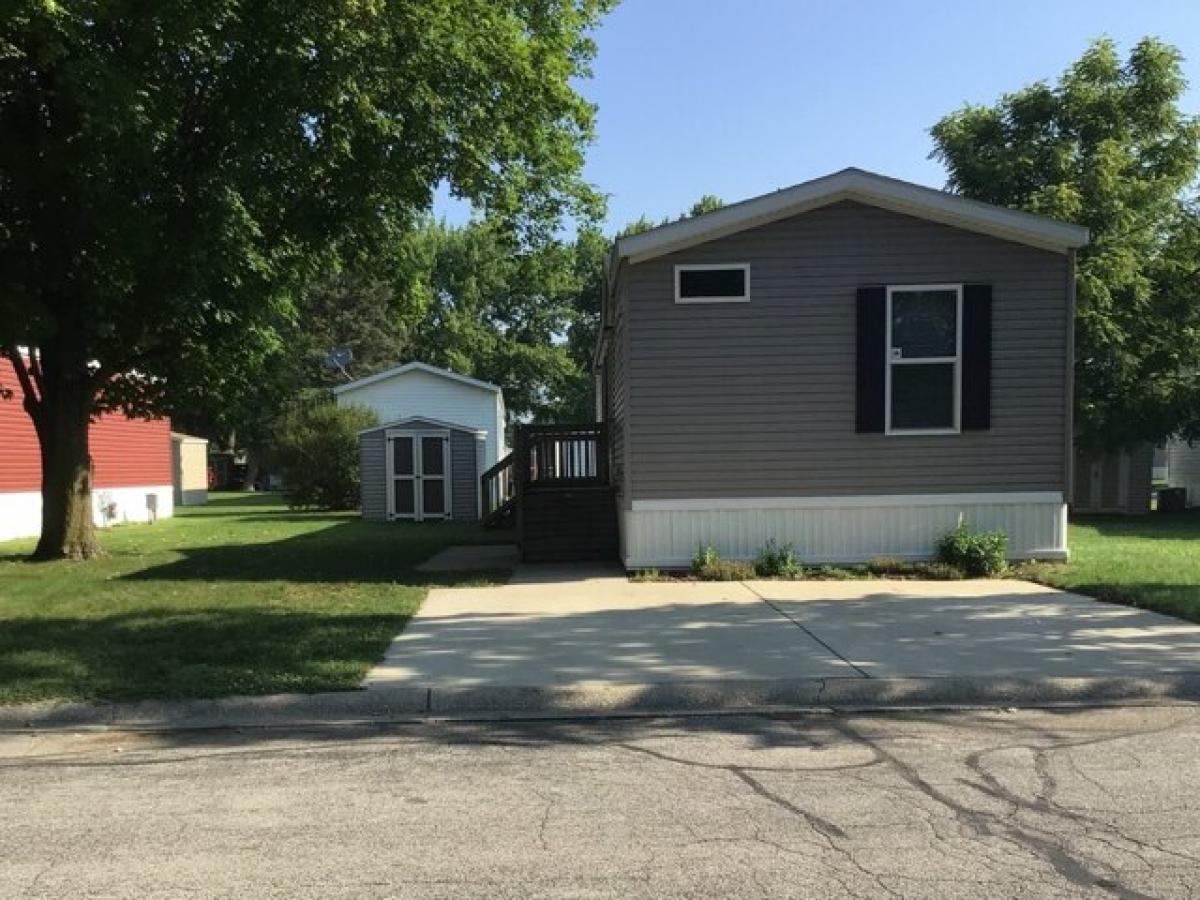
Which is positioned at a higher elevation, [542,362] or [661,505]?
[542,362]

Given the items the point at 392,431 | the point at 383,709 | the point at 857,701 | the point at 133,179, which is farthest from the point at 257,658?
the point at 392,431

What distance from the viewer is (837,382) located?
1176cm

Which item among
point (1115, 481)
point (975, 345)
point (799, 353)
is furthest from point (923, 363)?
point (1115, 481)

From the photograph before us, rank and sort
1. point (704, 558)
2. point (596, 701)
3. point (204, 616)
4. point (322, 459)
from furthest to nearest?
point (322, 459) → point (704, 558) → point (204, 616) → point (596, 701)

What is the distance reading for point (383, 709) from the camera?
621 centimetres

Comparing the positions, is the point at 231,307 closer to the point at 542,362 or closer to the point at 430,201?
the point at 430,201

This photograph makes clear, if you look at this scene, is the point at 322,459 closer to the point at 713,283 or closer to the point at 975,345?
the point at 713,283

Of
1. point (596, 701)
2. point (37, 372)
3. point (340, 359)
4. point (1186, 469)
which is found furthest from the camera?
point (340, 359)

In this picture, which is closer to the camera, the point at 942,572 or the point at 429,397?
the point at 942,572

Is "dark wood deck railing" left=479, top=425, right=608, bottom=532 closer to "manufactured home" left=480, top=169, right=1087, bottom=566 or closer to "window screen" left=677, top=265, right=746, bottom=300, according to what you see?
"manufactured home" left=480, top=169, right=1087, bottom=566

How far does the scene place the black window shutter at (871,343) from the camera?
459 inches

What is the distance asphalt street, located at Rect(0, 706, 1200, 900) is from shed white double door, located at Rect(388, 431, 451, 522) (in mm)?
18297

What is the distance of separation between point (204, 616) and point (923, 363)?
327 inches

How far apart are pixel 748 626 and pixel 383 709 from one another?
3.42 meters
